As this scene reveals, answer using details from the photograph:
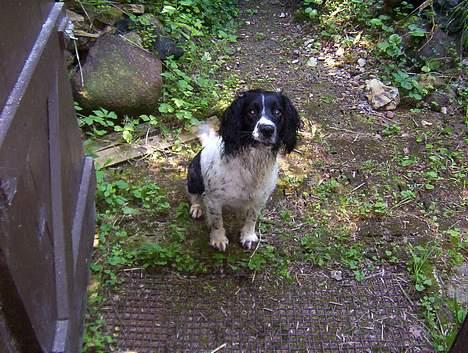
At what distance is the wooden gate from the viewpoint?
153 centimetres

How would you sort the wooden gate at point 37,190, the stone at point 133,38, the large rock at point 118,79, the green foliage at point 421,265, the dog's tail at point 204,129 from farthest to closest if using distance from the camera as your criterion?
the stone at point 133,38 → the large rock at point 118,79 → the dog's tail at point 204,129 → the green foliage at point 421,265 → the wooden gate at point 37,190

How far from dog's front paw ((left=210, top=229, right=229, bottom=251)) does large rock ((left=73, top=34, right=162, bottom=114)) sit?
147 centimetres

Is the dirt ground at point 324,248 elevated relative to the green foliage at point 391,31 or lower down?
lower down

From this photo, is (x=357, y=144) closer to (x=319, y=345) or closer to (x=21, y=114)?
(x=319, y=345)

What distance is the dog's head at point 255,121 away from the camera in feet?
8.87

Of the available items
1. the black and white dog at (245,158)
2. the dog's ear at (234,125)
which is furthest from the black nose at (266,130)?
the dog's ear at (234,125)

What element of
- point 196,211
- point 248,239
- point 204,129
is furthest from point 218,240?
point 204,129

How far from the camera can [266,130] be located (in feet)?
8.77

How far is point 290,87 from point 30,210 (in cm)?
367

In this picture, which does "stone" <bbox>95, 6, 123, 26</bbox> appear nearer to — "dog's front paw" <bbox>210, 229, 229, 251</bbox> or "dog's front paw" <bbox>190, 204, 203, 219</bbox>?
Result: "dog's front paw" <bbox>190, 204, 203, 219</bbox>

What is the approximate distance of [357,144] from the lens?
4242 mm

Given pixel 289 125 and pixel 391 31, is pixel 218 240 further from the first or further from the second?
pixel 391 31

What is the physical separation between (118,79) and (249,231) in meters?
1.72

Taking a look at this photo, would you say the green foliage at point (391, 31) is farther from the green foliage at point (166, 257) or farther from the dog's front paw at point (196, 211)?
the green foliage at point (166, 257)
